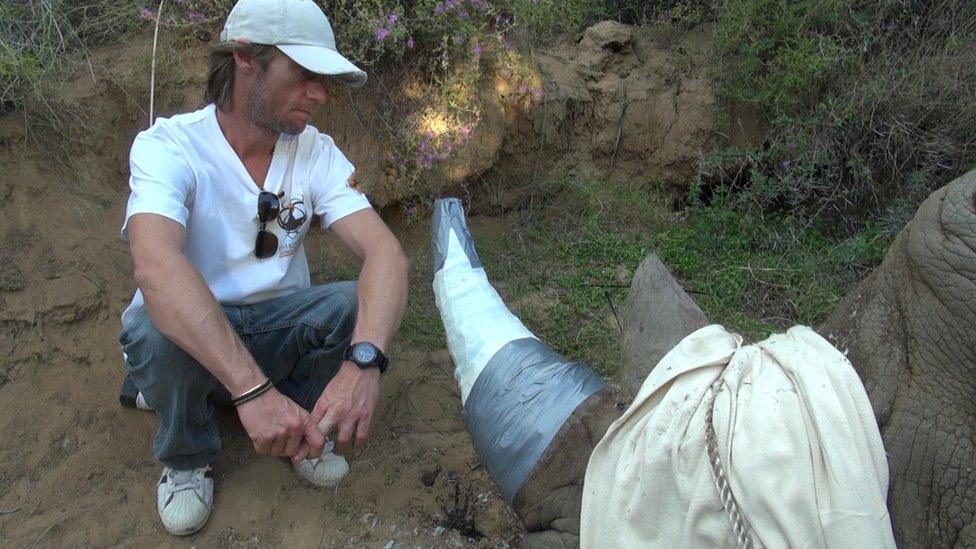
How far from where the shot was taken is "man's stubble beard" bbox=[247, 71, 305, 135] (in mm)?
2723

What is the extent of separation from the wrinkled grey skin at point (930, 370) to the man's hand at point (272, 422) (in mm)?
1563

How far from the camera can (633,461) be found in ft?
6.49

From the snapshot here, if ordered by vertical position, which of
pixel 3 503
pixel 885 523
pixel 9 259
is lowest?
pixel 3 503

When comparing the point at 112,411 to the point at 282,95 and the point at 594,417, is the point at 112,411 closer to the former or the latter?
the point at 282,95

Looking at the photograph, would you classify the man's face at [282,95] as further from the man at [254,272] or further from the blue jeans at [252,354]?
the blue jeans at [252,354]

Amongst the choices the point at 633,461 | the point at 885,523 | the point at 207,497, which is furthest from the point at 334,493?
the point at 885,523

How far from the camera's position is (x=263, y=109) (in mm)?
2738

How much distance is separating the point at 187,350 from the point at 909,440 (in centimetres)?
197

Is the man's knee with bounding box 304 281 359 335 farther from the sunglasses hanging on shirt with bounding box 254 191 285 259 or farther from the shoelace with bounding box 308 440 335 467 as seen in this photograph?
the shoelace with bounding box 308 440 335 467

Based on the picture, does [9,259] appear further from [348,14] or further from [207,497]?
[348,14]

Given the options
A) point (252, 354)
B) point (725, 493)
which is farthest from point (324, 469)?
point (725, 493)

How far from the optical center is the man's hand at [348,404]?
2.50m

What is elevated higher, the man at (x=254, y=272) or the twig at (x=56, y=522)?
the man at (x=254, y=272)

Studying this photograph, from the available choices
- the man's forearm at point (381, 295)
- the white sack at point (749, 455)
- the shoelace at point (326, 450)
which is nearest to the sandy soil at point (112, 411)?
the shoelace at point (326, 450)
